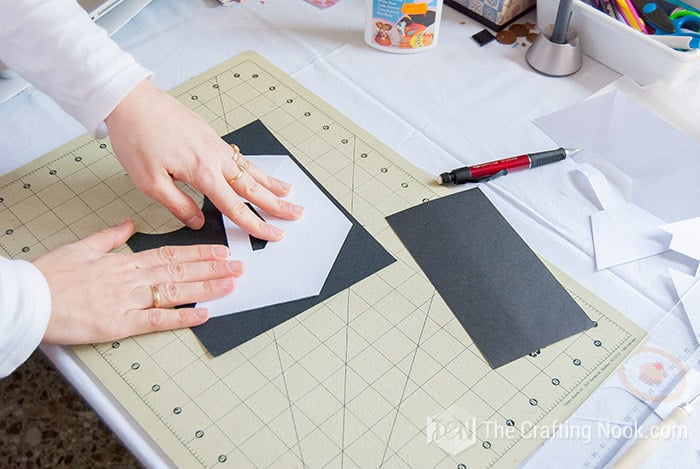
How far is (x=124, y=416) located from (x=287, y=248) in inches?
9.4

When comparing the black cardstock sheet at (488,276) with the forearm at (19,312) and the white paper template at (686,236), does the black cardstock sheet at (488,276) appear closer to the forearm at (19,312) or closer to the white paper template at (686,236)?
the white paper template at (686,236)

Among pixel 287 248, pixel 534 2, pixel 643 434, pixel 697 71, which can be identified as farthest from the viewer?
pixel 534 2

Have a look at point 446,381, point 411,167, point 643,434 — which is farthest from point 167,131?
point 643,434

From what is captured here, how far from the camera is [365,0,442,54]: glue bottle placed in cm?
93

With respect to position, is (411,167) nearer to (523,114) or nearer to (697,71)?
(523,114)

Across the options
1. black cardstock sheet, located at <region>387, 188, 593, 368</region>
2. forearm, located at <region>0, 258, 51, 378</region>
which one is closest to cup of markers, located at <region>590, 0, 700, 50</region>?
black cardstock sheet, located at <region>387, 188, 593, 368</region>

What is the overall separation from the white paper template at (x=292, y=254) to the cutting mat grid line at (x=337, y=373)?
0.09ft

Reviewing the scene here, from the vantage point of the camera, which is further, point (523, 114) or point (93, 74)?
point (523, 114)

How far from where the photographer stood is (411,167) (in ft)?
2.78

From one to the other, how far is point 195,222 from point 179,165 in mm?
65

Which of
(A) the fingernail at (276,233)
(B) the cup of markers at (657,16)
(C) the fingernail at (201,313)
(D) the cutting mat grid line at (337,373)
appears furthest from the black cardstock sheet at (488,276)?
(B) the cup of markers at (657,16)

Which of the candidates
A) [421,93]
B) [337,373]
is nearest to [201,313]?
[337,373]

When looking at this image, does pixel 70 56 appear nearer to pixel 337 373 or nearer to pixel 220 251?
pixel 220 251

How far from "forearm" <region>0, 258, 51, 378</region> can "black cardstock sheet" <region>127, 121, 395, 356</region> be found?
12 cm
